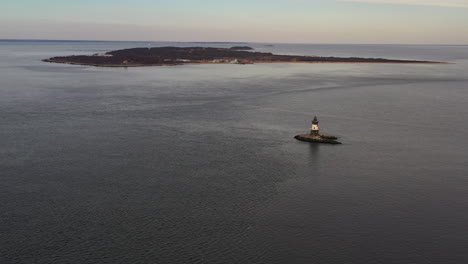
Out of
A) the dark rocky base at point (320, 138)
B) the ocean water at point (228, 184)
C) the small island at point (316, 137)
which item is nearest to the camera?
the ocean water at point (228, 184)

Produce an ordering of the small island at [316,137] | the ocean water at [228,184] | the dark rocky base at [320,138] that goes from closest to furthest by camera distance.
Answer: the ocean water at [228,184]
the dark rocky base at [320,138]
the small island at [316,137]

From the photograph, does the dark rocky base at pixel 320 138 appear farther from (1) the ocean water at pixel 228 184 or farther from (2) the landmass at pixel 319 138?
(1) the ocean water at pixel 228 184

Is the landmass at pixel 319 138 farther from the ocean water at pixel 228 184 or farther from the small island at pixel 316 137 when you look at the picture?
the ocean water at pixel 228 184

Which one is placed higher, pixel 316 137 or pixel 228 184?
pixel 316 137

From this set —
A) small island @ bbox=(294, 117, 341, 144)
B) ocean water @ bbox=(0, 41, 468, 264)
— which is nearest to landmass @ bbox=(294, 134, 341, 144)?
small island @ bbox=(294, 117, 341, 144)

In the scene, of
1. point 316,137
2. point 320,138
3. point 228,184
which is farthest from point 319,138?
point 228,184

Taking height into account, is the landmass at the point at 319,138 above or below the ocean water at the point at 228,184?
above

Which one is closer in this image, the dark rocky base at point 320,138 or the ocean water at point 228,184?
the ocean water at point 228,184

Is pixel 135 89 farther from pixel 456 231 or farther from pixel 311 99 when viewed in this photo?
pixel 456 231

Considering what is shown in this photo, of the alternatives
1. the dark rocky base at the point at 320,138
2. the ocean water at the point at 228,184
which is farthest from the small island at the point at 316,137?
the ocean water at the point at 228,184

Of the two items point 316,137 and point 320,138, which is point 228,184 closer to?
point 316,137
